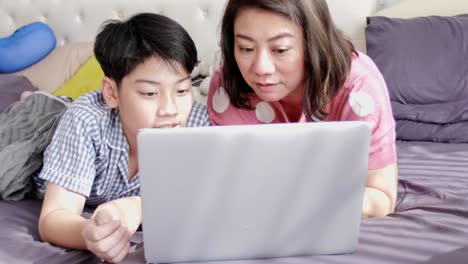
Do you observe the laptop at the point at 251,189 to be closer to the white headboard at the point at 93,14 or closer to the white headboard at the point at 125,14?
the white headboard at the point at 125,14

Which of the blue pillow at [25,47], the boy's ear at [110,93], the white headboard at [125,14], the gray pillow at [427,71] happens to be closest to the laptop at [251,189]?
the boy's ear at [110,93]

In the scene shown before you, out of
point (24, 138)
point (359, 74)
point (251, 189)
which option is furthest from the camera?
point (24, 138)

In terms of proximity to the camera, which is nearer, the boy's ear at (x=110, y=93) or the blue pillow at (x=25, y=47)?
the boy's ear at (x=110, y=93)

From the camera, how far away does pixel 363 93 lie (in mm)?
1170

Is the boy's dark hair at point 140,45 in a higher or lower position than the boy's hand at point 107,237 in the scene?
higher

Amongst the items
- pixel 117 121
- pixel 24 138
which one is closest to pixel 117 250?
pixel 117 121

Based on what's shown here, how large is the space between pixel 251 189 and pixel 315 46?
52 centimetres

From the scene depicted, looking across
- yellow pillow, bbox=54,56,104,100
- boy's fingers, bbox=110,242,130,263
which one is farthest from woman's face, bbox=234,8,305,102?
yellow pillow, bbox=54,56,104,100

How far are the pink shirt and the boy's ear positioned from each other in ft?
0.83

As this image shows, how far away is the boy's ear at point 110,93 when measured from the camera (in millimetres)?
1188

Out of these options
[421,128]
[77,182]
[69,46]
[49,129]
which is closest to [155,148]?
[77,182]

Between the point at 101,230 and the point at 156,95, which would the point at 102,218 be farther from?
the point at 156,95

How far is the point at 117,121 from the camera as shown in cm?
122

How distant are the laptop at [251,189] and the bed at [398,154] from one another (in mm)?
50
